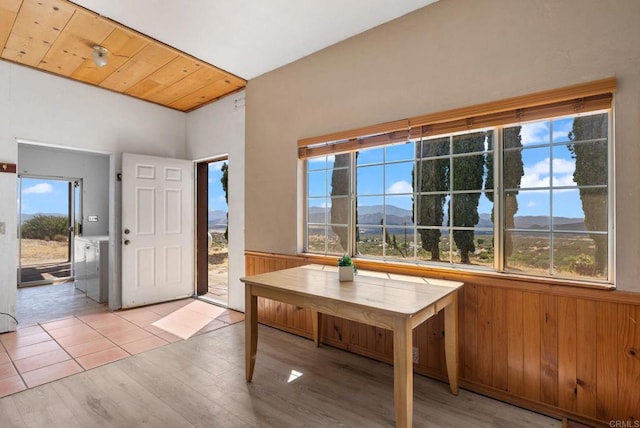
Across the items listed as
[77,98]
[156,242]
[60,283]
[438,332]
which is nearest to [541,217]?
→ [438,332]

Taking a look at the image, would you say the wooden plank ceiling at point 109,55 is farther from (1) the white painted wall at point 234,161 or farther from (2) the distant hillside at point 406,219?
(2) the distant hillside at point 406,219

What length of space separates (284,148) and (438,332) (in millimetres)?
2293

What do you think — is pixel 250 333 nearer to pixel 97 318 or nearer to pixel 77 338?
pixel 77 338

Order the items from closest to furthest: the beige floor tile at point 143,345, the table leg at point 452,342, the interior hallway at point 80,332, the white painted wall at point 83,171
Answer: the table leg at point 452,342, the interior hallway at point 80,332, the beige floor tile at point 143,345, the white painted wall at point 83,171

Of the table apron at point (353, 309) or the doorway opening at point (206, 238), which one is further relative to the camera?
the doorway opening at point (206, 238)

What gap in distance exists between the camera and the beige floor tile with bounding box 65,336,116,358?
2.78m

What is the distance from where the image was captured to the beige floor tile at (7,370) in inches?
93.7

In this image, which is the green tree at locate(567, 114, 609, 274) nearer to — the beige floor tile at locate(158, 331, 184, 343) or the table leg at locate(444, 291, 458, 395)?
the table leg at locate(444, 291, 458, 395)

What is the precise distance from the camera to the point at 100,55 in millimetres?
3062

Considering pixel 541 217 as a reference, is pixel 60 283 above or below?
below

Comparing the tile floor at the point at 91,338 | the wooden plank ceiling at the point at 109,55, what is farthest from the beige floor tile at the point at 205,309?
the wooden plank ceiling at the point at 109,55

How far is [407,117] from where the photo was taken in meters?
2.50

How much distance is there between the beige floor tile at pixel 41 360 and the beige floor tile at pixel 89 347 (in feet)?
0.19

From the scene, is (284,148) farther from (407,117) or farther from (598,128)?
(598,128)
